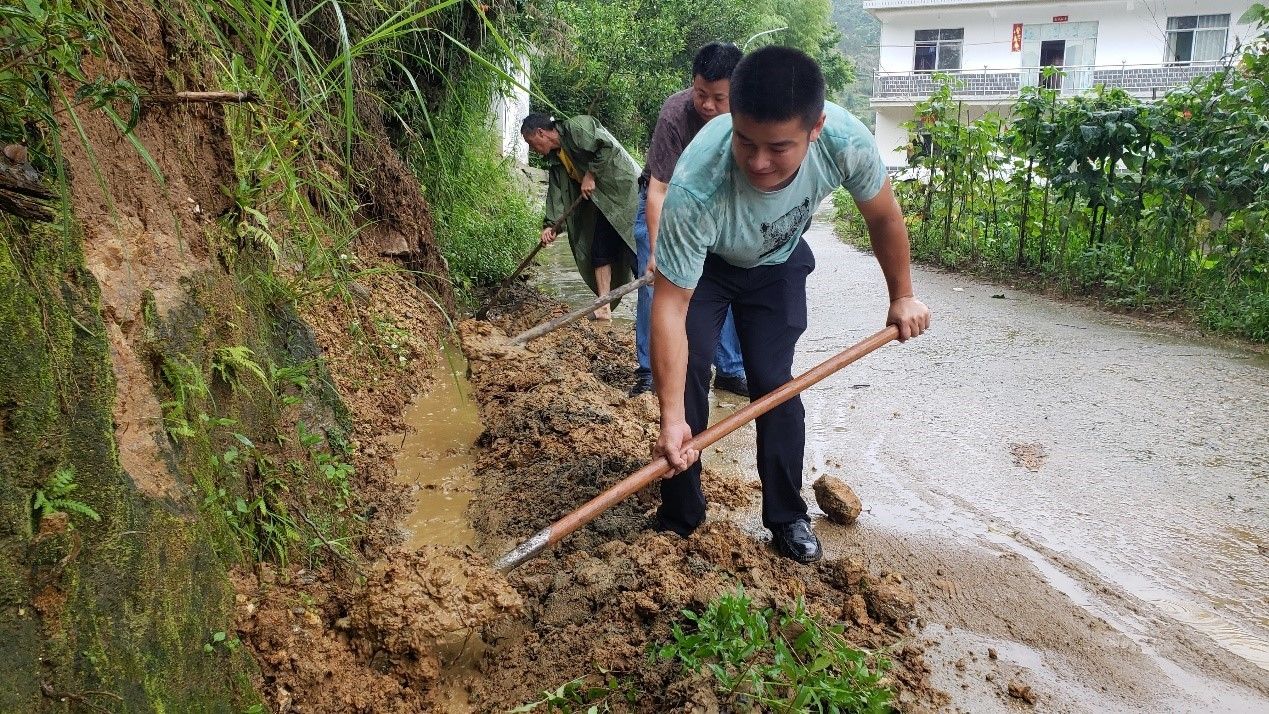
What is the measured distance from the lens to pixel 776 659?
7.15 feet

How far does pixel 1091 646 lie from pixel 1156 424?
7.76 ft

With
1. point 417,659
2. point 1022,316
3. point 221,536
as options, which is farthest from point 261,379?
point 1022,316

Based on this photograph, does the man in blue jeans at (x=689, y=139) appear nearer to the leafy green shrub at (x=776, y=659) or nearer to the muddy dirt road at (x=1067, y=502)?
the muddy dirt road at (x=1067, y=502)

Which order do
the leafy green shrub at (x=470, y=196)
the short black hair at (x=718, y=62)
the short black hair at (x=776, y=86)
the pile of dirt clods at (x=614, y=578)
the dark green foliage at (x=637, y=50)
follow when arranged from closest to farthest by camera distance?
the short black hair at (x=776, y=86)
the pile of dirt clods at (x=614, y=578)
the short black hair at (x=718, y=62)
the leafy green shrub at (x=470, y=196)
the dark green foliage at (x=637, y=50)

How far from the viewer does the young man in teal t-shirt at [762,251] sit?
232 centimetres

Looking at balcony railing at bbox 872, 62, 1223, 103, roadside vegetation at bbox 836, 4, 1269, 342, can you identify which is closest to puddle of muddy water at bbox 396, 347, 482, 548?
roadside vegetation at bbox 836, 4, 1269, 342

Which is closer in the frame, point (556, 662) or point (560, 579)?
point (556, 662)

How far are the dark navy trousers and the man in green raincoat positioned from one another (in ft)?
10.2

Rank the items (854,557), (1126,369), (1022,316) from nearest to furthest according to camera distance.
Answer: (854,557), (1126,369), (1022,316)

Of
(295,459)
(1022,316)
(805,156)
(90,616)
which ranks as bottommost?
(1022,316)

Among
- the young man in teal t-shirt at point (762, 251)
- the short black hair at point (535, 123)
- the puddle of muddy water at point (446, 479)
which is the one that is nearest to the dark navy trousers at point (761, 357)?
the young man in teal t-shirt at point (762, 251)

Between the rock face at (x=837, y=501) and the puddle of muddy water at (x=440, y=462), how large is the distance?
1.39 m

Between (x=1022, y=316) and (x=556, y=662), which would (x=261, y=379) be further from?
(x=1022, y=316)

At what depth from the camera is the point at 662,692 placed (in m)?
2.20
